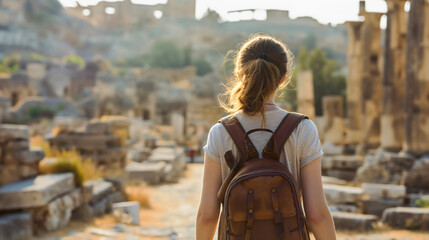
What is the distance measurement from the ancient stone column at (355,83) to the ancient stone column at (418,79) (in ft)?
24.5

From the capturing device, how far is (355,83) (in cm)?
1961

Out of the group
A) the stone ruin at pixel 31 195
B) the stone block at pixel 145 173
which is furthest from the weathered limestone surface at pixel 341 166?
the stone ruin at pixel 31 195

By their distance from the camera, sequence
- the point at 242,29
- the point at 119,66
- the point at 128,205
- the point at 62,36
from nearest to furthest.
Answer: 1. the point at 128,205
2. the point at 119,66
3. the point at 62,36
4. the point at 242,29

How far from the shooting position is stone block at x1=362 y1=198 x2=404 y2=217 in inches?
348

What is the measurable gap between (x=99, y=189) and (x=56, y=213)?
6.03ft

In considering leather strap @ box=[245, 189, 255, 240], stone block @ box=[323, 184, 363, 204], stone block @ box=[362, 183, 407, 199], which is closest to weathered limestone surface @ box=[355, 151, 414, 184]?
stone block @ box=[362, 183, 407, 199]

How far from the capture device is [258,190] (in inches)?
83.4

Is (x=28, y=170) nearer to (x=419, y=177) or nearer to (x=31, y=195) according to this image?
(x=31, y=195)

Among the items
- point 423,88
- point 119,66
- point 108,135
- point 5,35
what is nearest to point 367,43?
point 423,88

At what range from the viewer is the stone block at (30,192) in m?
5.48

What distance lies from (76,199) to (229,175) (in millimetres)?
4851

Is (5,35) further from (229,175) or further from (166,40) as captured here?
(229,175)

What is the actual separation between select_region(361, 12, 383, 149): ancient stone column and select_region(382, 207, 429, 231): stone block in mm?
9363

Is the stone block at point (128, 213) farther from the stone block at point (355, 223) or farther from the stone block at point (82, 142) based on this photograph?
the stone block at point (82, 142)
